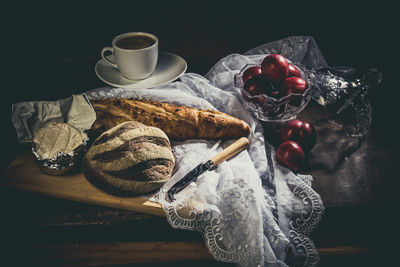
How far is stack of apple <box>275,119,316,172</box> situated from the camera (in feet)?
3.47

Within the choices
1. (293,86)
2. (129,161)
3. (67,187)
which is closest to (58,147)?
(67,187)

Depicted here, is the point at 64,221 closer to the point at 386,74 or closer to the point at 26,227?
the point at 26,227

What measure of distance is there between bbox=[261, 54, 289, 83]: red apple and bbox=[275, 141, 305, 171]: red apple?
0.25 meters

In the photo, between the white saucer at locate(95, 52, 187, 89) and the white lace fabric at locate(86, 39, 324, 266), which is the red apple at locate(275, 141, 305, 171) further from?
the white saucer at locate(95, 52, 187, 89)

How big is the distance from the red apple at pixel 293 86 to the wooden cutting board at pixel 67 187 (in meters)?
0.58

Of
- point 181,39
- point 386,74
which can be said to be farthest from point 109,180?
point 386,74

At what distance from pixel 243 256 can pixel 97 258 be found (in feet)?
1.56

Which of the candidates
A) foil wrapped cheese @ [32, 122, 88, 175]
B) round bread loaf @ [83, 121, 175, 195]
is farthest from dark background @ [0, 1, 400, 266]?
round bread loaf @ [83, 121, 175, 195]

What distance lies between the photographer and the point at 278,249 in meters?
0.94

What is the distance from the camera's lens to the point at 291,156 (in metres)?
1.06

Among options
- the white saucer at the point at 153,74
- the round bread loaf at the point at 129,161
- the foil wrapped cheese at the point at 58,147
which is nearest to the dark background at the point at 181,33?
the white saucer at the point at 153,74

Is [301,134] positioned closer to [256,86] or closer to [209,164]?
[256,86]

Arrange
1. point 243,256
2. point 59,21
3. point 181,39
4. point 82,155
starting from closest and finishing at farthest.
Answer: point 243,256 < point 82,155 < point 59,21 < point 181,39

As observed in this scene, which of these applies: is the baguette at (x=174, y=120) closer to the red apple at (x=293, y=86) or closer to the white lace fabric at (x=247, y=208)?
the white lace fabric at (x=247, y=208)
